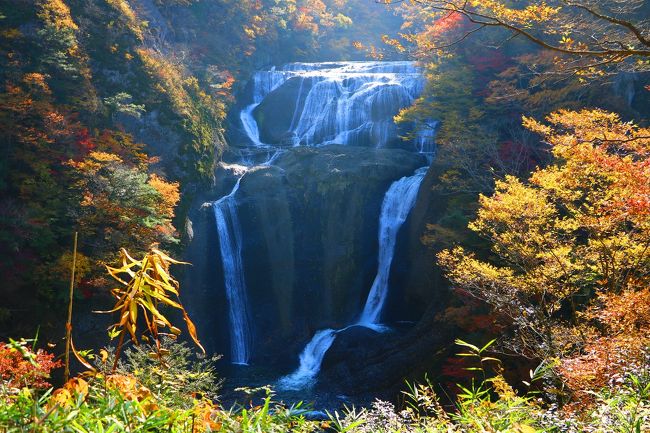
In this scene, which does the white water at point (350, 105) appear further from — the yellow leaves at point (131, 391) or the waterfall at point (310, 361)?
the yellow leaves at point (131, 391)

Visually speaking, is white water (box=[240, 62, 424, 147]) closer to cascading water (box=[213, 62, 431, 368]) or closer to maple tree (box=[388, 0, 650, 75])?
cascading water (box=[213, 62, 431, 368])

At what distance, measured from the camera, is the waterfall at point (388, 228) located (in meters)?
20.1

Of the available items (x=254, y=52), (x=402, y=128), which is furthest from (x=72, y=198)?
(x=254, y=52)

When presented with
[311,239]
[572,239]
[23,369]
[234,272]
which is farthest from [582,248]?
[234,272]

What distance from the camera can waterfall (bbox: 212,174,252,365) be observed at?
19359mm

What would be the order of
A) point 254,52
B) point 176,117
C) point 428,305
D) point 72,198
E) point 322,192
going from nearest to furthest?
point 72,198 < point 428,305 < point 176,117 < point 322,192 < point 254,52

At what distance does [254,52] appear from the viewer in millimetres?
33562

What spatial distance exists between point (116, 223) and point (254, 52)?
23441 millimetres

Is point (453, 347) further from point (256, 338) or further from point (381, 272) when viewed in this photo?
point (256, 338)

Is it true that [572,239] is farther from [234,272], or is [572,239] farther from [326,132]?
[326,132]

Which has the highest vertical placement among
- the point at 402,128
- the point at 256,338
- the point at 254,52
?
the point at 254,52

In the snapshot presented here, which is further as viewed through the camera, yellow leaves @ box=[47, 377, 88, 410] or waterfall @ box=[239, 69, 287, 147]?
waterfall @ box=[239, 69, 287, 147]

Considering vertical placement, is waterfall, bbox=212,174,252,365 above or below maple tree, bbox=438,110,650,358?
below

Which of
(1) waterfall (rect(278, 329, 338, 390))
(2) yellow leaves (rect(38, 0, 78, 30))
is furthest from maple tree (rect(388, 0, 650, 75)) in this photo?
(2) yellow leaves (rect(38, 0, 78, 30))
